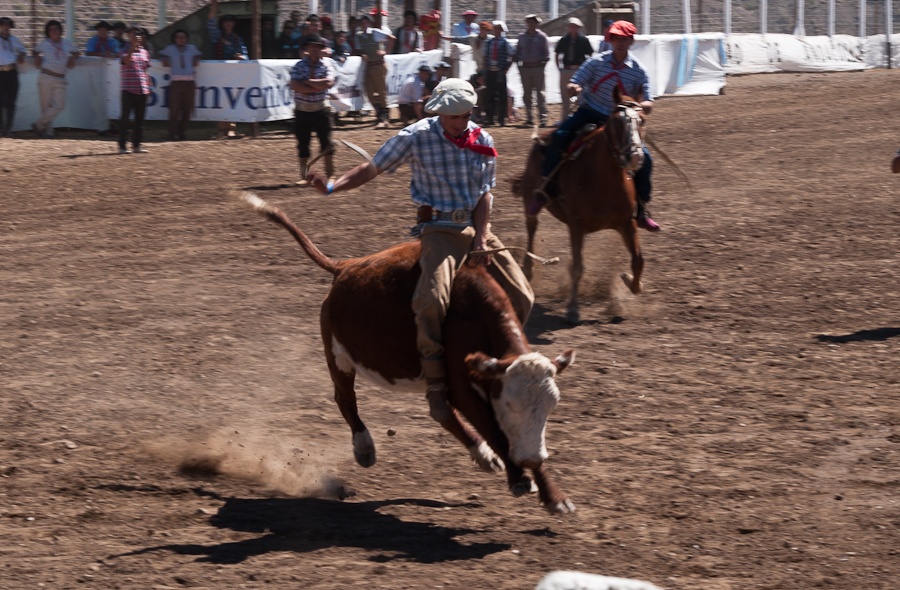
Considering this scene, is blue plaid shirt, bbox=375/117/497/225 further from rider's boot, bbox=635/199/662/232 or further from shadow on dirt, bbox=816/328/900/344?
rider's boot, bbox=635/199/662/232

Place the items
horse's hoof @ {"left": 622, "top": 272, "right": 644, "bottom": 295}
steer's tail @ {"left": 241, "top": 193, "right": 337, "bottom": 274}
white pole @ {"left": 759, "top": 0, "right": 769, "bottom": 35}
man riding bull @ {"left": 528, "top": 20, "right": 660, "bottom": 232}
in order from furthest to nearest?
white pole @ {"left": 759, "top": 0, "right": 769, "bottom": 35} < man riding bull @ {"left": 528, "top": 20, "right": 660, "bottom": 232} < horse's hoof @ {"left": 622, "top": 272, "right": 644, "bottom": 295} < steer's tail @ {"left": 241, "top": 193, "right": 337, "bottom": 274}

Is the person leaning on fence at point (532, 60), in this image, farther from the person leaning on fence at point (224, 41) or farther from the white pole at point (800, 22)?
the white pole at point (800, 22)

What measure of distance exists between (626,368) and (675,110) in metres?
16.9

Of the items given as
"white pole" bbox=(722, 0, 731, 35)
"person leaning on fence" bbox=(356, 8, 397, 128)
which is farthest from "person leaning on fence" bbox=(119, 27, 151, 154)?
"white pole" bbox=(722, 0, 731, 35)

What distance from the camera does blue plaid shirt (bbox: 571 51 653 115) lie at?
10266 millimetres

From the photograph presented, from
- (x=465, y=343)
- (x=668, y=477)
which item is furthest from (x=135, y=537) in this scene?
(x=668, y=477)

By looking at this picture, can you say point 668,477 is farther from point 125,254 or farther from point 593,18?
point 593,18

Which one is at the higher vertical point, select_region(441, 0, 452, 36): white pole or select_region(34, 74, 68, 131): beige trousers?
select_region(441, 0, 452, 36): white pole

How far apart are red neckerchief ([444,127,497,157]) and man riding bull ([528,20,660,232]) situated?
13.3ft

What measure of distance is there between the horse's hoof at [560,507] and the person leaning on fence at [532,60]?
674 inches

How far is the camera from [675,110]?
24.5 meters

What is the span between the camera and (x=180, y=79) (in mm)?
20250

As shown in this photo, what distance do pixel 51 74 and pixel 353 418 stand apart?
15298 millimetres

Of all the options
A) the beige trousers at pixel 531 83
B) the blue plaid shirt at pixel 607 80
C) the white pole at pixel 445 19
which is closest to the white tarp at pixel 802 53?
the white pole at pixel 445 19
